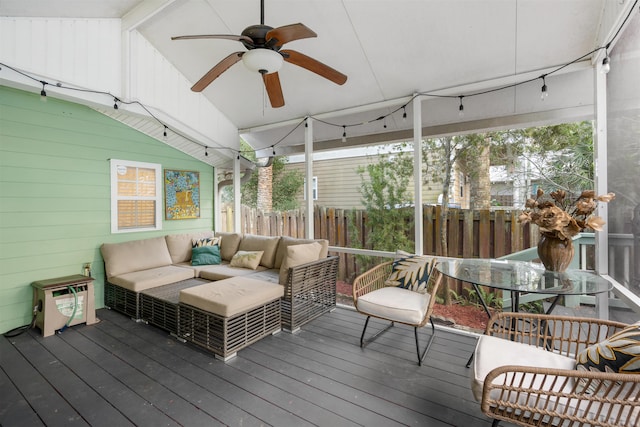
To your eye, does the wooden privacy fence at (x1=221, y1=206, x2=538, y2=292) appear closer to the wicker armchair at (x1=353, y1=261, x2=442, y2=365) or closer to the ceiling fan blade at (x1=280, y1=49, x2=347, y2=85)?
the wicker armchair at (x1=353, y1=261, x2=442, y2=365)

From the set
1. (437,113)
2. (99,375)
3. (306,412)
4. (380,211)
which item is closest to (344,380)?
(306,412)

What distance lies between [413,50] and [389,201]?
2.15 metres

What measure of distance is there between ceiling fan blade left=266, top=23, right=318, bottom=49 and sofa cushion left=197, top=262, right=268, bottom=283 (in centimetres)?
279

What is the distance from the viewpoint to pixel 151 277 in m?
3.68

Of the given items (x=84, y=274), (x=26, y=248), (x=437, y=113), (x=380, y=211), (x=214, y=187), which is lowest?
(x=84, y=274)

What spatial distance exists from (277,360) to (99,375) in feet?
4.70

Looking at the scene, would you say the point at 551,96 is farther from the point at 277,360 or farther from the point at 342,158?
the point at 277,360

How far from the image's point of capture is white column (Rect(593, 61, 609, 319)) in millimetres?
2604

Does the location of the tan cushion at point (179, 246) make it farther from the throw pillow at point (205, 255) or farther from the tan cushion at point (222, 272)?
the tan cushion at point (222, 272)

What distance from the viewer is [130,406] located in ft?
6.68

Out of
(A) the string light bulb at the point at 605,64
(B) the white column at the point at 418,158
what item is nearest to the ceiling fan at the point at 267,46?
(B) the white column at the point at 418,158

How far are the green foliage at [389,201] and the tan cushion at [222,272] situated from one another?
6.02 ft

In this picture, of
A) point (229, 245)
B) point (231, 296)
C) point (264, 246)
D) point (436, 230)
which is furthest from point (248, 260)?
point (436, 230)

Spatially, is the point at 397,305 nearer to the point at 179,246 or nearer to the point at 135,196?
the point at 179,246
